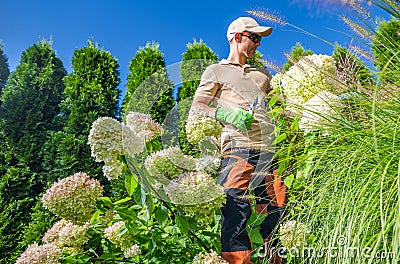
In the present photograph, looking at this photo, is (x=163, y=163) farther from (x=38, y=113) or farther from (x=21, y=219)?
(x=38, y=113)

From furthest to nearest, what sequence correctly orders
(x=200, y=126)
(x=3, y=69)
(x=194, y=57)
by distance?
1. (x=3, y=69)
2. (x=194, y=57)
3. (x=200, y=126)

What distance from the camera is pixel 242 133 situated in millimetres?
2248

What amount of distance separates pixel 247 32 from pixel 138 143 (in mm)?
1023

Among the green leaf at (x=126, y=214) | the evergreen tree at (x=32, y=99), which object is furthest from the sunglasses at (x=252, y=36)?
the evergreen tree at (x=32, y=99)

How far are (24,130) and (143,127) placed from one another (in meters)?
3.66

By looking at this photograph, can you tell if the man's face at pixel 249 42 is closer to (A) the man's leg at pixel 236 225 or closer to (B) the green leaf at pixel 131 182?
(A) the man's leg at pixel 236 225

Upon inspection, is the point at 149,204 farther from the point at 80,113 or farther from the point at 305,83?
the point at 80,113

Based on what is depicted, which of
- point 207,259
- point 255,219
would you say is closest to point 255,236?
point 255,219

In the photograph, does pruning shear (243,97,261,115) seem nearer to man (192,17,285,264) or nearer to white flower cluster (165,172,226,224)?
man (192,17,285,264)

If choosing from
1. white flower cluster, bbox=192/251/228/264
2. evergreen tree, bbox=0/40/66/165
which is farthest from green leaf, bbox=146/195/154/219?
evergreen tree, bbox=0/40/66/165

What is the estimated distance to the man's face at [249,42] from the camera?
8.02ft

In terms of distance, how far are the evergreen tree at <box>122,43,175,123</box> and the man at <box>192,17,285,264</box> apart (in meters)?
1.79

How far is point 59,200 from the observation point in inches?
73.5

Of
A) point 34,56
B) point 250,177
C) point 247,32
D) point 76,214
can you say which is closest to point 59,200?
point 76,214
